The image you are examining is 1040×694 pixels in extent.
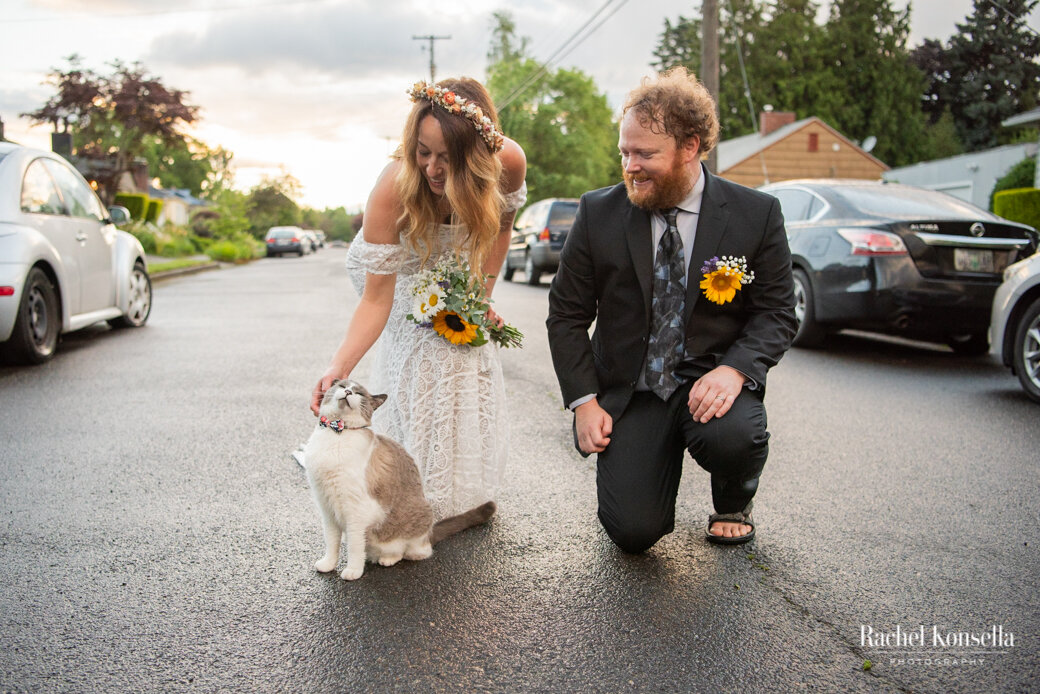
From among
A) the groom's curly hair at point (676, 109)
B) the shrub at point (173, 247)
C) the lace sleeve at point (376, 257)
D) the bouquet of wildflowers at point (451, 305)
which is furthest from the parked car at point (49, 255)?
the shrub at point (173, 247)

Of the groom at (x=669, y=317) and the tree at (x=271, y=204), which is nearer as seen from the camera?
the groom at (x=669, y=317)

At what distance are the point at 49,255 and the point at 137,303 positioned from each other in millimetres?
2693

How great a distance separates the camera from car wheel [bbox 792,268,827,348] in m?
8.16

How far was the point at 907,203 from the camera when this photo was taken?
26.3ft

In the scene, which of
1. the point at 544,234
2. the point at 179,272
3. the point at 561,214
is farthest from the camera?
the point at 179,272

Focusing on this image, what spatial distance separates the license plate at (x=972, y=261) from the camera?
23.7 feet

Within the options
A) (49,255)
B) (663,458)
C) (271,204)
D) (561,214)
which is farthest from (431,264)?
(271,204)

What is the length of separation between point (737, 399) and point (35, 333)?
6.42 meters

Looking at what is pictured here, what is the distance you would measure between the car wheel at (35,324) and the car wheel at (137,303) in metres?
2.07

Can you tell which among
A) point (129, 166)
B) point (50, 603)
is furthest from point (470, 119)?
point (129, 166)

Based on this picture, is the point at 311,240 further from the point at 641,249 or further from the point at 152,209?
the point at 641,249

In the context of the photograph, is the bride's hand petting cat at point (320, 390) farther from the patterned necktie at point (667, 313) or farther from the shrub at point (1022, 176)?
the shrub at point (1022, 176)

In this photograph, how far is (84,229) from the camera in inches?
319

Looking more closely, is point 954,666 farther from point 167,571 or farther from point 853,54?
point 853,54
